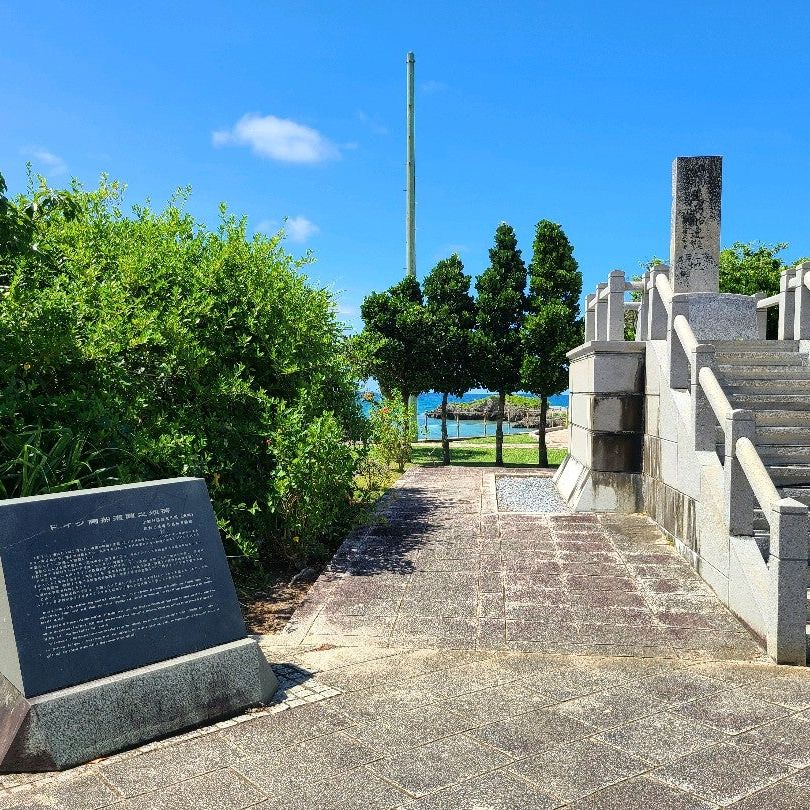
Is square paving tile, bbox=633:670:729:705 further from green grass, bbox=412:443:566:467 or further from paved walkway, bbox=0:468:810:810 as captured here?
green grass, bbox=412:443:566:467

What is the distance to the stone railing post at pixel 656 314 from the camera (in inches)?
391

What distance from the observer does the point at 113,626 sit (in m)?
4.34

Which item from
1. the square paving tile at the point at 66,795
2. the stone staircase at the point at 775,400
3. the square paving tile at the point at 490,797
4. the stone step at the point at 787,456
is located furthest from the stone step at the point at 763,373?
the square paving tile at the point at 66,795

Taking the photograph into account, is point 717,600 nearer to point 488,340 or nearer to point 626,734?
point 626,734

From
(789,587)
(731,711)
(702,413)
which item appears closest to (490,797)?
(731,711)

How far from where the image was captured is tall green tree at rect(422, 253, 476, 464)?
19.0 metres

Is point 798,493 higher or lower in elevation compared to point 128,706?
higher

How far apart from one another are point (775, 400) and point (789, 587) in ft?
12.5

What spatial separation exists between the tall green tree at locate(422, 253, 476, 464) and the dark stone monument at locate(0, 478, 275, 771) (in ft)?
47.2

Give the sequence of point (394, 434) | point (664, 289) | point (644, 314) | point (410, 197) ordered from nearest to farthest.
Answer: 1. point (664, 289)
2. point (644, 314)
3. point (394, 434)
4. point (410, 197)

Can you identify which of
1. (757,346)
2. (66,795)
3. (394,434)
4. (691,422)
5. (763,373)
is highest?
(757,346)

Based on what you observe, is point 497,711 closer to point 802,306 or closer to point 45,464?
point 45,464

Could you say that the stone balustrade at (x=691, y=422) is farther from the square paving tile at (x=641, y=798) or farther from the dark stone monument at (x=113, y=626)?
the dark stone monument at (x=113, y=626)

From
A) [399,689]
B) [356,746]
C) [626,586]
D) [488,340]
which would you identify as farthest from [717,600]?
[488,340]
